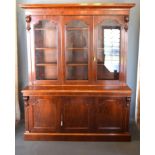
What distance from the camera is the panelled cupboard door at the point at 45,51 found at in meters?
3.38

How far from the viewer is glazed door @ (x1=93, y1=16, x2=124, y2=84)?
3.36 m

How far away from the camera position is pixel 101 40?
342 cm

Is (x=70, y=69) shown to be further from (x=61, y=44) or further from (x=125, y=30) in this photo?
(x=125, y=30)

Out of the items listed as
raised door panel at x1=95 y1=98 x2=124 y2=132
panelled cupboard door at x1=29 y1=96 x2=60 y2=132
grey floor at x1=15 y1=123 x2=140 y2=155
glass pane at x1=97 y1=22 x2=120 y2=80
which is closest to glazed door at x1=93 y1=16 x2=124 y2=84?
glass pane at x1=97 y1=22 x2=120 y2=80

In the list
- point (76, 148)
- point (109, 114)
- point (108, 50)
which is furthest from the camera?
point (108, 50)

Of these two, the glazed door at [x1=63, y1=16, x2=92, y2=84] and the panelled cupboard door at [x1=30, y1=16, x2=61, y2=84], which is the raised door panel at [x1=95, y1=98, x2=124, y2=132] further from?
the panelled cupboard door at [x1=30, y1=16, x2=61, y2=84]

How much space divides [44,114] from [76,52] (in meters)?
1.05

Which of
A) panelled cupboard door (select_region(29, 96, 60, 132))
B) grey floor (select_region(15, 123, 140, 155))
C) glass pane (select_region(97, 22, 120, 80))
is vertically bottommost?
grey floor (select_region(15, 123, 140, 155))

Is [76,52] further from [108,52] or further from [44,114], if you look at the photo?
[44,114]

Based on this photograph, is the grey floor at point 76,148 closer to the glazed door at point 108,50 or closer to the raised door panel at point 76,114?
the raised door panel at point 76,114

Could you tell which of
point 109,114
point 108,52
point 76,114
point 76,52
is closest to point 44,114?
point 76,114

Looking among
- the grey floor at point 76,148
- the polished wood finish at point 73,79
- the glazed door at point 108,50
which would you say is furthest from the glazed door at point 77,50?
the grey floor at point 76,148

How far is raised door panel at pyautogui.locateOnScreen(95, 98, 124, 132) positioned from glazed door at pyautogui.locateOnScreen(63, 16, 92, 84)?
1.46 feet

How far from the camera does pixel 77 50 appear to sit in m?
3.47
